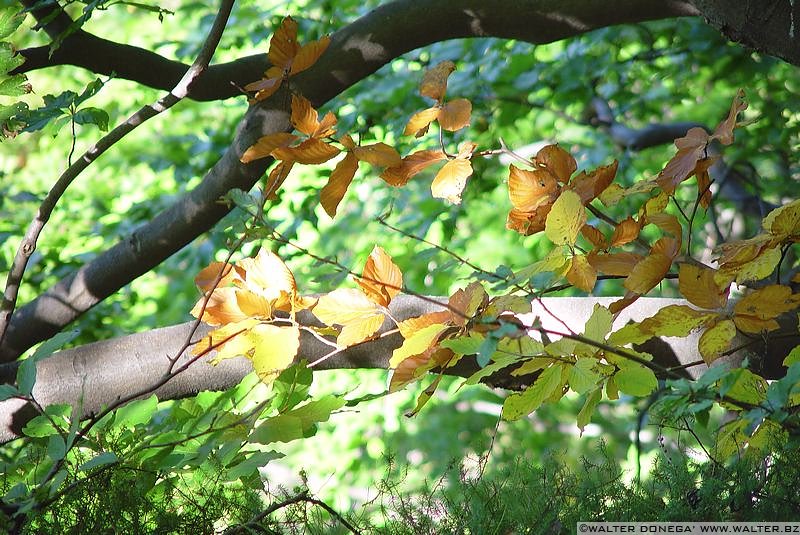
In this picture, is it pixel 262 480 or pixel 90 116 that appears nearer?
pixel 262 480

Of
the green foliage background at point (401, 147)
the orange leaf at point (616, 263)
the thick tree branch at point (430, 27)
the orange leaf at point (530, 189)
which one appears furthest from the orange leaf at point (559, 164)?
the green foliage background at point (401, 147)

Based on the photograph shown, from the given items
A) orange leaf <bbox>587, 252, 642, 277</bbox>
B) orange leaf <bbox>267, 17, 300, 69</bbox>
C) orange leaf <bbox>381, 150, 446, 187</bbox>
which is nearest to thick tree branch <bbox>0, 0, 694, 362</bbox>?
orange leaf <bbox>267, 17, 300, 69</bbox>

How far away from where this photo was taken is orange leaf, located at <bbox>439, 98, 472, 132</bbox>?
1.10m

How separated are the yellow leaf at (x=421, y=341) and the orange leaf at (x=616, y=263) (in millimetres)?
204

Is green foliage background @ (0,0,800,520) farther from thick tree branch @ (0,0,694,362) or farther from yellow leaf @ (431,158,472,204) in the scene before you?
yellow leaf @ (431,158,472,204)

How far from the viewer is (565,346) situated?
890mm

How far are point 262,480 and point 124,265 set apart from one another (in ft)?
2.08

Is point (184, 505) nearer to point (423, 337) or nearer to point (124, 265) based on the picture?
point (423, 337)

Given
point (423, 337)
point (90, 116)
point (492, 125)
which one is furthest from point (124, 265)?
point (492, 125)

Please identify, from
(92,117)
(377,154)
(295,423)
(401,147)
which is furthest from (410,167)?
(401,147)

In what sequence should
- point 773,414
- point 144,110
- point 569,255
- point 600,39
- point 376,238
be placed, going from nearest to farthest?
1. point 773,414
2. point 569,255
3. point 144,110
4. point 600,39
5. point 376,238

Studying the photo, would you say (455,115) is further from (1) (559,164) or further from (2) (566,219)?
(2) (566,219)

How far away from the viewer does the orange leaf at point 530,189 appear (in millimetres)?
→ 1054

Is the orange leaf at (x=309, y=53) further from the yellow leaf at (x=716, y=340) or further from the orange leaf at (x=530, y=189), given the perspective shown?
the yellow leaf at (x=716, y=340)
